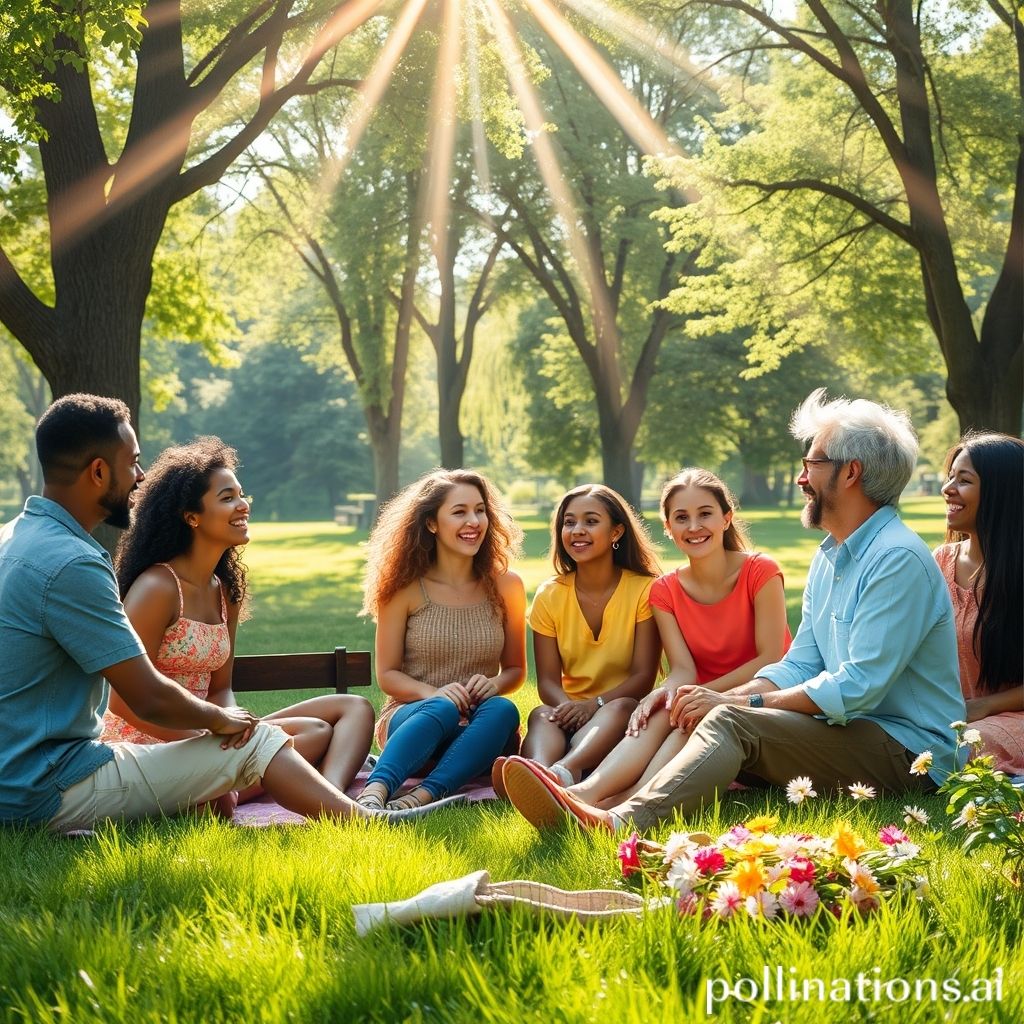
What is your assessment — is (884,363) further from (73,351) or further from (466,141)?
(73,351)

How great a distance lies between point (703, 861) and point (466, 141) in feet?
74.1

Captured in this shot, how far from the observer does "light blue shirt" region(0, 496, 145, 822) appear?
4.58 m

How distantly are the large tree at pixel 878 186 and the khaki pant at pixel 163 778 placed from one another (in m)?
11.3

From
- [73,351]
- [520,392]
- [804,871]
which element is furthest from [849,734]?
[520,392]

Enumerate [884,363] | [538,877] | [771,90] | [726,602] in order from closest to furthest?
[538,877]
[726,602]
[771,90]
[884,363]

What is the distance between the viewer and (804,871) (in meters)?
3.47

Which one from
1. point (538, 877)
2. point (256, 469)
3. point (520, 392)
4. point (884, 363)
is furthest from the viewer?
point (256, 469)

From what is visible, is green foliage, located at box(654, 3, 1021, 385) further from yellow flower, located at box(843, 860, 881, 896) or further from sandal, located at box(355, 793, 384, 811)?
yellow flower, located at box(843, 860, 881, 896)

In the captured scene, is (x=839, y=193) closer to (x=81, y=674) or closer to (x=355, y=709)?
(x=355, y=709)

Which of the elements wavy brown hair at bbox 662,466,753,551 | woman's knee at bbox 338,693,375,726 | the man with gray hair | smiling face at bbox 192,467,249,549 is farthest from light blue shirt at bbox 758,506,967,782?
smiling face at bbox 192,467,249,549

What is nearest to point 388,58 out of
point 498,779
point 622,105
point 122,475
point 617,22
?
Answer: point 617,22

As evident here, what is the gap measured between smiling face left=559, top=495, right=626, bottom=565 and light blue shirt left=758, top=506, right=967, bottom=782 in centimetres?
147

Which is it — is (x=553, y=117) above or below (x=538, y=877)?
above

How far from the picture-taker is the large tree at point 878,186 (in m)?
14.5
